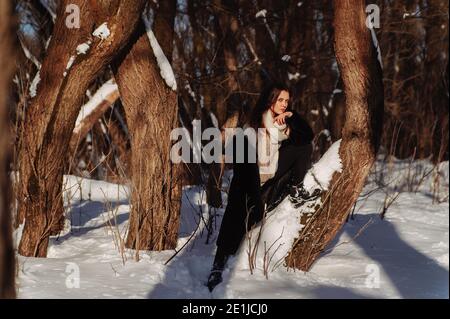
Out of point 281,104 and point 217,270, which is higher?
point 281,104

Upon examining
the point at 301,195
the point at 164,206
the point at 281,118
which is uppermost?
the point at 281,118

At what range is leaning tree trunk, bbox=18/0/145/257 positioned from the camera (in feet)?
15.6

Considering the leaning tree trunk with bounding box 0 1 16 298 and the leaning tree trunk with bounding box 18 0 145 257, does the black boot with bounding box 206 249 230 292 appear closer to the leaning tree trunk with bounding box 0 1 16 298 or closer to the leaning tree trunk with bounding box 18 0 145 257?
the leaning tree trunk with bounding box 18 0 145 257

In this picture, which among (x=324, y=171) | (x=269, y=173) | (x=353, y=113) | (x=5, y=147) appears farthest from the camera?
(x=269, y=173)

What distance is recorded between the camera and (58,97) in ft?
16.0

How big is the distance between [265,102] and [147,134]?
2.69 ft

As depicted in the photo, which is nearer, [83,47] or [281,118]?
[83,47]

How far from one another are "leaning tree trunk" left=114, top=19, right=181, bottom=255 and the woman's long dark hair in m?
0.56

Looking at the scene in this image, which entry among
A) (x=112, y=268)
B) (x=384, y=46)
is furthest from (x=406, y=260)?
(x=384, y=46)

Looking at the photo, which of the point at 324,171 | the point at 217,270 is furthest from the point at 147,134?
the point at 324,171

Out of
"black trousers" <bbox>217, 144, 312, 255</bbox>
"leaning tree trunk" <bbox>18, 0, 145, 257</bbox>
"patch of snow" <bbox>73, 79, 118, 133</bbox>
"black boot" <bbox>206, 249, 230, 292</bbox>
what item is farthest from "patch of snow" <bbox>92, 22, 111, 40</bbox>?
"patch of snow" <bbox>73, 79, 118, 133</bbox>

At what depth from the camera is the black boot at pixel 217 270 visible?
4.36 m

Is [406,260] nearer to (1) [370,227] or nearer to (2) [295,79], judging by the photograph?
(1) [370,227]

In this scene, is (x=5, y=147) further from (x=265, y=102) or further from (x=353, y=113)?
(x=265, y=102)
